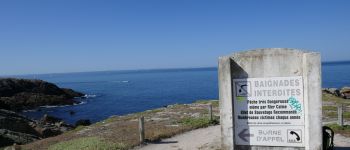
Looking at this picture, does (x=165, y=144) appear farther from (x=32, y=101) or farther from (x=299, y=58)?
(x=32, y=101)

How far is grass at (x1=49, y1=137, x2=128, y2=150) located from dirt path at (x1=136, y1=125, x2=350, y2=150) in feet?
3.67

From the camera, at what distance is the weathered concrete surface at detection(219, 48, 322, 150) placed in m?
12.0

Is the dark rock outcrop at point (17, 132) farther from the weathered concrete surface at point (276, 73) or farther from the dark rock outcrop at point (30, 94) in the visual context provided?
the dark rock outcrop at point (30, 94)

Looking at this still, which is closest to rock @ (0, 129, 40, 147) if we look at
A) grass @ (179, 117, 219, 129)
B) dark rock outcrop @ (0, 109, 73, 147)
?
dark rock outcrop @ (0, 109, 73, 147)

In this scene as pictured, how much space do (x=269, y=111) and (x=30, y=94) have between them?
9994 cm

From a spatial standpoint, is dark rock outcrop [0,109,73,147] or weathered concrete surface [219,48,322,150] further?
dark rock outcrop [0,109,73,147]

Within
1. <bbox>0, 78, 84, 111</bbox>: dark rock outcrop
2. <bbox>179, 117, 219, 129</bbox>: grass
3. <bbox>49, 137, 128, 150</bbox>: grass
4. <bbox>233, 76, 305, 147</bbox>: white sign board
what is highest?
<bbox>233, 76, 305, 147</bbox>: white sign board

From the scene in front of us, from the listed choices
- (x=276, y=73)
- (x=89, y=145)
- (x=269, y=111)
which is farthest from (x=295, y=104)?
(x=89, y=145)

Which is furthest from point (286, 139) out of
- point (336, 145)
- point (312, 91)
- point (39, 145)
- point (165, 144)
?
point (39, 145)

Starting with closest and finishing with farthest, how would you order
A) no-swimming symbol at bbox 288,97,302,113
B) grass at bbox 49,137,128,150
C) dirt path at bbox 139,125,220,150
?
no-swimming symbol at bbox 288,97,302,113
dirt path at bbox 139,125,220,150
grass at bbox 49,137,128,150

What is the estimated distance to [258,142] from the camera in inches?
510

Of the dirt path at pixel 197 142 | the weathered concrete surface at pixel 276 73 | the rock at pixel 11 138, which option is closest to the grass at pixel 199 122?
the dirt path at pixel 197 142

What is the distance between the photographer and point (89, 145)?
19.6m

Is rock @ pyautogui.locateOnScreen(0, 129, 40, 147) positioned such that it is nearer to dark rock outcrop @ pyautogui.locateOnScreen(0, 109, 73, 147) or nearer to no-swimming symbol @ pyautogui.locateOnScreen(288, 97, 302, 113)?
dark rock outcrop @ pyautogui.locateOnScreen(0, 109, 73, 147)
